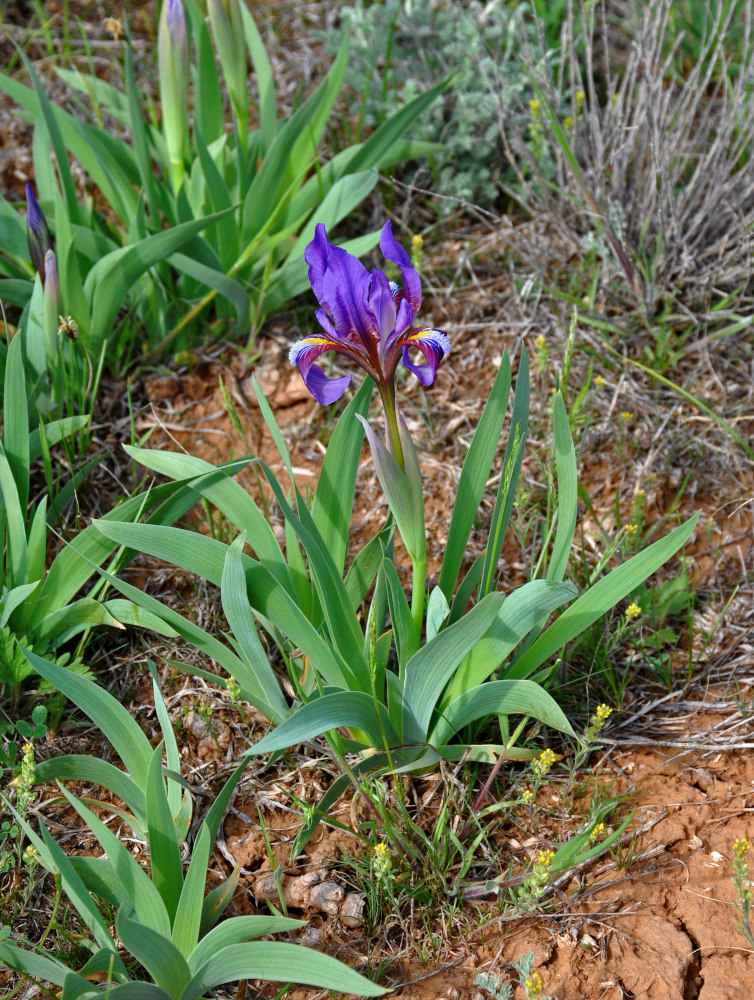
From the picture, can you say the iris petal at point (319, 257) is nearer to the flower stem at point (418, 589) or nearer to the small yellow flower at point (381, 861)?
the flower stem at point (418, 589)

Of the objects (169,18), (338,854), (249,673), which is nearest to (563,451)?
(249,673)

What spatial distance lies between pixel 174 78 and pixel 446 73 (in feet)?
3.53

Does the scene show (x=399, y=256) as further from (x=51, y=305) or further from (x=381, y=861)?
(x=51, y=305)

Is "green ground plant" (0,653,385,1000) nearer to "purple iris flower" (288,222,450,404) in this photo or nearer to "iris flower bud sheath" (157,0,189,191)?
"purple iris flower" (288,222,450,404)

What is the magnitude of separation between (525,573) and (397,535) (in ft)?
1.14

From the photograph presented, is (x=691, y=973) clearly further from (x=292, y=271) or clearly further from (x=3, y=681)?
(x=292, y=271)

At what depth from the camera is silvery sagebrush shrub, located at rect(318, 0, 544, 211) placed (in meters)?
2.83

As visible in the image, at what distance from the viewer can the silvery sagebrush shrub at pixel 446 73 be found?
9.29ft

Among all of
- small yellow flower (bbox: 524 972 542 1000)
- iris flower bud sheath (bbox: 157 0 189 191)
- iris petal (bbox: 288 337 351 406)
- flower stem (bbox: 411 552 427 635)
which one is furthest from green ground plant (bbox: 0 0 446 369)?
small yellow flower (bbox: 524 972 542 1000)

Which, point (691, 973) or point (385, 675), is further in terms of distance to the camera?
A: point (385, 675)

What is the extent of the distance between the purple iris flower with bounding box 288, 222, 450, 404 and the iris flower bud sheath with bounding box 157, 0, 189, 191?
1313 millimetres

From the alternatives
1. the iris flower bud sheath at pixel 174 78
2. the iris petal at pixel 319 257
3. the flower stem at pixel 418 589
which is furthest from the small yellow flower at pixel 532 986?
the iris flower bud sheath at pixel 174 78

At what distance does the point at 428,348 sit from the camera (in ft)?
4.45

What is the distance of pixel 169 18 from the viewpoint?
2268 mm
